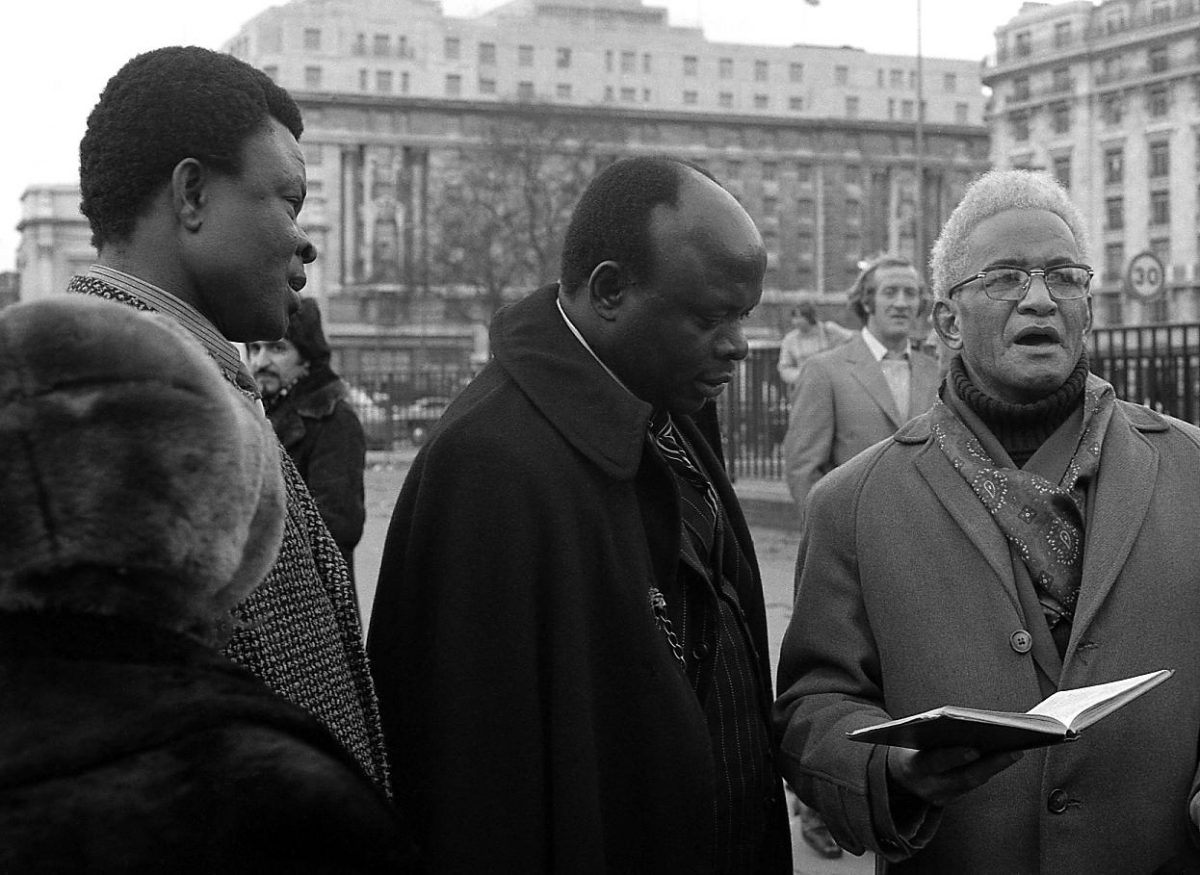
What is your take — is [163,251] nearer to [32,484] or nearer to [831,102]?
[32,484]

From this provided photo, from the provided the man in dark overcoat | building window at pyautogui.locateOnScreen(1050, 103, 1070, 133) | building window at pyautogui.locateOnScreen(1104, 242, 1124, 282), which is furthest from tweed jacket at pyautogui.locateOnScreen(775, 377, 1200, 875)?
building window at pyautogui.locateOnScreen(1050, 103, 1070, 133)

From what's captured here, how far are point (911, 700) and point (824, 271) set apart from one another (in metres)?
92.7

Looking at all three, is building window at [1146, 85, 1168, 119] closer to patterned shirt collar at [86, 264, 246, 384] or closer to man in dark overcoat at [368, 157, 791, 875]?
man in dark overcoat at [368, 157, 791, 875]

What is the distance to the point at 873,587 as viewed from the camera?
108 inches

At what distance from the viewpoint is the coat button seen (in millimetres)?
2533

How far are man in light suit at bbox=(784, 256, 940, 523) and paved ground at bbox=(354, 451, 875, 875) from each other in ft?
2.17

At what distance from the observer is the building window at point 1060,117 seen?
81812 mm

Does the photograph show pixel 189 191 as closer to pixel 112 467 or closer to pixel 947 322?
pixel 112 467

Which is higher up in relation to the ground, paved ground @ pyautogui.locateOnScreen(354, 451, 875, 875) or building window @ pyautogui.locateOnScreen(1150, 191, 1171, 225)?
building window @ pyautogui.locateOnScreen(1150, 191, 1171, 225)

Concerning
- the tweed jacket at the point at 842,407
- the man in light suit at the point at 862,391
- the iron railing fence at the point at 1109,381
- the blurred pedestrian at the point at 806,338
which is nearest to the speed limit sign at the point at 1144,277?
the iron railing fence at the point at 1109,381

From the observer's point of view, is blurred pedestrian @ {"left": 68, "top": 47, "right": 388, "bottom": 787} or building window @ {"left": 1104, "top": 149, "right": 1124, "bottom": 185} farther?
building window @ {"left": 1104, "top": 149, "right": 1124, "bottom": 185}

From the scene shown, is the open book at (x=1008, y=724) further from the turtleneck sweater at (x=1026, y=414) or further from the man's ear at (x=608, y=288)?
the man's ear at (x=608, y=288)

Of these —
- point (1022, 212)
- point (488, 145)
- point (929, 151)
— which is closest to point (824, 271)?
point (929, 151)

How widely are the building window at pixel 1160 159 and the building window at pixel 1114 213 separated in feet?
8.02
